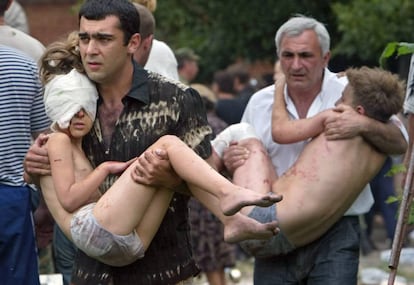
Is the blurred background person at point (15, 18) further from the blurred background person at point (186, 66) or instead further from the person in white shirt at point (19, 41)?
the blurred background person at point (186, 66)

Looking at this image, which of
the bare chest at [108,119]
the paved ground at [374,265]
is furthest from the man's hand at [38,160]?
the paved ground at [374,265]

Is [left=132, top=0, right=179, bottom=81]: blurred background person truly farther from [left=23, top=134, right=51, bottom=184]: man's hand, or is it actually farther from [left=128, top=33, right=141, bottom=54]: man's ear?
[left=23, top=134, right=51, bottom=184]: man's hand

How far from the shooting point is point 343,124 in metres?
7.29

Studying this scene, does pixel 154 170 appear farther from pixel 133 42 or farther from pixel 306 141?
pixel 306 141

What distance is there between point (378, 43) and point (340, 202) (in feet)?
34.2

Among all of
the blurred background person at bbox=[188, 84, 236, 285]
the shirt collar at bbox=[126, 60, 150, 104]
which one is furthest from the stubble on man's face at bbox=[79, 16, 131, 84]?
the blurred background person at bbox=[188, 84, 236, 285]

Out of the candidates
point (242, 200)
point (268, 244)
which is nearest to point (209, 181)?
point (242, 200)

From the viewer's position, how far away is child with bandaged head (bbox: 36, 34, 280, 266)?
598cm

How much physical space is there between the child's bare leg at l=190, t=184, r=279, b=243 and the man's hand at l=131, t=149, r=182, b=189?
0.44 feet

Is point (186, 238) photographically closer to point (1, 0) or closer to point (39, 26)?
point (1, 0)

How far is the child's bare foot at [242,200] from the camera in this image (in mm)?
5844

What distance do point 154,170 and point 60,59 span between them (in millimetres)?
903

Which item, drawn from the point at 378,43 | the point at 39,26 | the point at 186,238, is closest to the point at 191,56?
the point at 378,43

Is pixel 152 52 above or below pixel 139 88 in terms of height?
below
